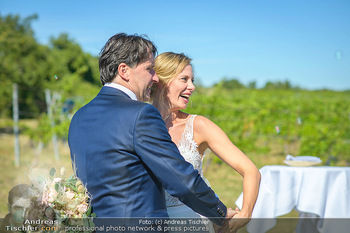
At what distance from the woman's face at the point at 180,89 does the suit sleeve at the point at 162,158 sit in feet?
3.15

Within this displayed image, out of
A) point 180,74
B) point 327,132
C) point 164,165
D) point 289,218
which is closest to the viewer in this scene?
point 164,165

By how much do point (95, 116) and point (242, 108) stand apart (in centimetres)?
1002

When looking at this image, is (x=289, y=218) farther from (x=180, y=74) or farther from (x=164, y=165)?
(x=164, y=165)

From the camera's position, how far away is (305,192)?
4492mm

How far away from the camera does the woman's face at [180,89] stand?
2527 millimetres

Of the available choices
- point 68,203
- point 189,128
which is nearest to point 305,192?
point 189,128

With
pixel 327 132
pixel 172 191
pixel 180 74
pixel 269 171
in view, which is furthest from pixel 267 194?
pixel 327 132

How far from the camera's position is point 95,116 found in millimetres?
1652

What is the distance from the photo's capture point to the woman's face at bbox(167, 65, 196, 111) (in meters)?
2.53

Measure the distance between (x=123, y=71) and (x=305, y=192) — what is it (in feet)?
11.6

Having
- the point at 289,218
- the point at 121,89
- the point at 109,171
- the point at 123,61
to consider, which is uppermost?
the point at 123,61

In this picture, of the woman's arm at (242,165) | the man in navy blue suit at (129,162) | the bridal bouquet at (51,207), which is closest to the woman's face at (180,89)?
the woman's arm at (242,165)

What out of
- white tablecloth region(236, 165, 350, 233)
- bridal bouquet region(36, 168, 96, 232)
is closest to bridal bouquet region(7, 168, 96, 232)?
bridal bouquet region(36, 168, 96, 232)

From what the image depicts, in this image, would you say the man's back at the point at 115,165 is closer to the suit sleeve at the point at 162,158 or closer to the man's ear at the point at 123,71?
the suit sleeve at the point at 162,158
